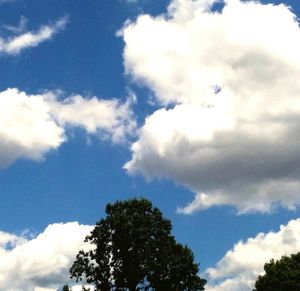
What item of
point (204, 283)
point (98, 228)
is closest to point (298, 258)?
point (204, 283)

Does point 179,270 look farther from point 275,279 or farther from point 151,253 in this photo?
point 275,279

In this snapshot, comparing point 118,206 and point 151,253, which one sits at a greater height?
point 118,206

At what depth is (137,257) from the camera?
62656 mm

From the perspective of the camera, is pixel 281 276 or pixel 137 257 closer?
pixel 137 257

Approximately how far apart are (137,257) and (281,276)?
27.9 meters

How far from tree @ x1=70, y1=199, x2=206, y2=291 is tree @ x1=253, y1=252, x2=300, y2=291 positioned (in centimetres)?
1924

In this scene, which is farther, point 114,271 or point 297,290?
point 297,290

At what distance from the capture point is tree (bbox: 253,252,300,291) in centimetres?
7544

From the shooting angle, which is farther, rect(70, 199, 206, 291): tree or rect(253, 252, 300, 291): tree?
rect(253, 252, 300, 291): tree

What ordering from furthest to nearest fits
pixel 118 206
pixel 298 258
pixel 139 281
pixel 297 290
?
1. pixel 298 258
2. pixel 297 290
3. pixel 118 206
4. pixel 139 281

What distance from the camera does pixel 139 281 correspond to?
62594 millimetres

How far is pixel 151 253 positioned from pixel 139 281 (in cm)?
395

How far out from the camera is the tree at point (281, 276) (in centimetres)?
7544

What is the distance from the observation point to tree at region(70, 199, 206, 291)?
2454 inches
